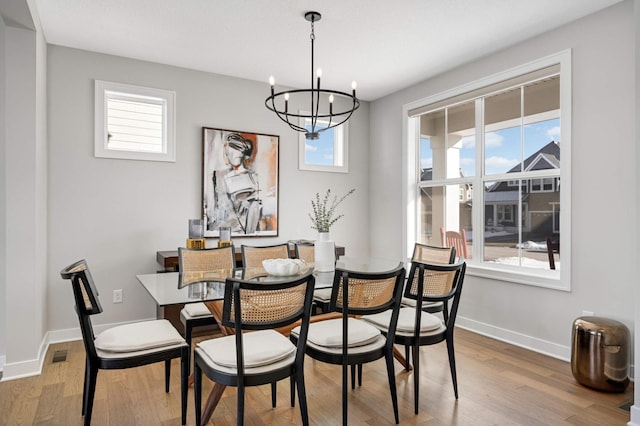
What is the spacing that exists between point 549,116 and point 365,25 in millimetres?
1761

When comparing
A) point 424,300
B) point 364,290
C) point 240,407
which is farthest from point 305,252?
point 240,407

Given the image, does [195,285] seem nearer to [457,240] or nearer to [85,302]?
[85,302]

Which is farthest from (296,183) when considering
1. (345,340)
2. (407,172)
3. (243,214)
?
(345,340)

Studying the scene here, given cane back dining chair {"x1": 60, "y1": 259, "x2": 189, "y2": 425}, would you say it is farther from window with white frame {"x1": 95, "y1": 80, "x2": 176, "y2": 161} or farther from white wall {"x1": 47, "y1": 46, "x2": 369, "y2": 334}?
window with white frame {"x1": 95, "y1": 80, "x2": 176, "y2": 161}

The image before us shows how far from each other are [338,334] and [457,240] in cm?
253

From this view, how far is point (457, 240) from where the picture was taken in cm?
443

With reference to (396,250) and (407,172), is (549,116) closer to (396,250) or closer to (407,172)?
(407,172)

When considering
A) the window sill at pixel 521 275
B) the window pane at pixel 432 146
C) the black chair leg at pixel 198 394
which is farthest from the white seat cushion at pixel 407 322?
the window pane at pixel 432 146

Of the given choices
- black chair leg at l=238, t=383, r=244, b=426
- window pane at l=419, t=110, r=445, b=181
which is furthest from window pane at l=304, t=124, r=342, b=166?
black chair leg at l=238, t=383, r=244, b=426

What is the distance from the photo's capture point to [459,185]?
4410 millimetres

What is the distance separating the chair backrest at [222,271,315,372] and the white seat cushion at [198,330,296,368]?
97 mm

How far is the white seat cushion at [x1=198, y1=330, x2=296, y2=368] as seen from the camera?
6.50 ft

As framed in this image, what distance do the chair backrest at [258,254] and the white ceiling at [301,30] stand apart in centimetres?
178

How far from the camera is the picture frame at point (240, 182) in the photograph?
4414mm
